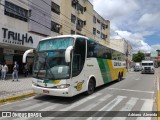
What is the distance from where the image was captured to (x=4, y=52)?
21234mm

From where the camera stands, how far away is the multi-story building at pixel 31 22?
62.9ft

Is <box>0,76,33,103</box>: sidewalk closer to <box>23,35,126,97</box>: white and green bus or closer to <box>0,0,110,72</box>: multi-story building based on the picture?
<box>23,35,126,97</box>: white and green bus

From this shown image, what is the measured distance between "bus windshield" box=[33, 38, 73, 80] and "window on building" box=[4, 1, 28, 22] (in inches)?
471

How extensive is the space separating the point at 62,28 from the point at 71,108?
25186 mm

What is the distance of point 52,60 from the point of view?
32.0ft

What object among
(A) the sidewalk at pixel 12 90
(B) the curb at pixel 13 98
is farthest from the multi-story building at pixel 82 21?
(B) the curb at pixel 13 98

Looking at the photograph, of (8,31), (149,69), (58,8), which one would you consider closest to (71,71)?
(8,31)

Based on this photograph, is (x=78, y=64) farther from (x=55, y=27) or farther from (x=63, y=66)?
(x=55, y=27)

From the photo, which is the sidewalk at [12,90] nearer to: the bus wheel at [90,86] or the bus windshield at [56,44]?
the bus windshield at [56,44]

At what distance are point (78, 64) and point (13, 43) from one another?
1009 cm

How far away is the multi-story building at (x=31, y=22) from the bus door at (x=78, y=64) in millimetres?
8949

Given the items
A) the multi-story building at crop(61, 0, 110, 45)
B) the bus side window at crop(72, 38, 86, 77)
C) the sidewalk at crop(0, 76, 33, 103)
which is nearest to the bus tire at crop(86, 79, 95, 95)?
the bus side window at crop(72, 38, 86, 77)

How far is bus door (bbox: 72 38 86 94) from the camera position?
9859mm

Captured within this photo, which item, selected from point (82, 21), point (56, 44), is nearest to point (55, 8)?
point (82, 21)
